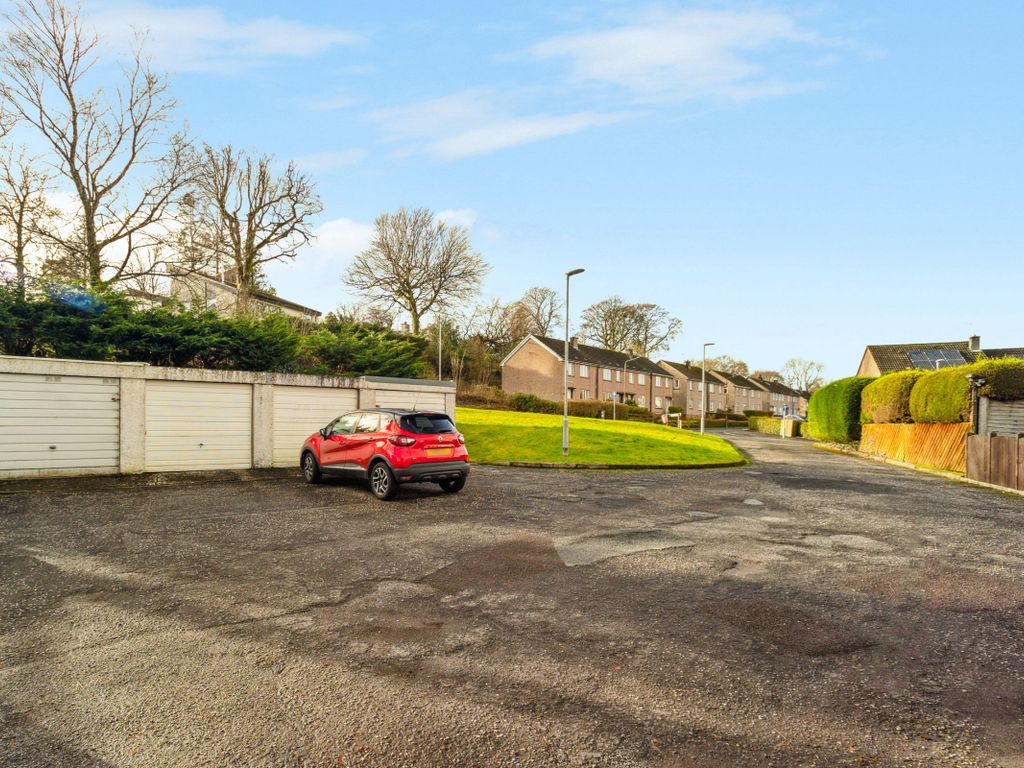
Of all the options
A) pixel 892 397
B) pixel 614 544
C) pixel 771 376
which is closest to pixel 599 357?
pixel 892 397

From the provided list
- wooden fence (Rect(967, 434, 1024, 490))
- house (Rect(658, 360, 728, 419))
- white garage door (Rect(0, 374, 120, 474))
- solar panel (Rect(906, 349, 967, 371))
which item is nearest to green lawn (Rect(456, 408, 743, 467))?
wooden fence (Rect(967, 434, 1024, 490))

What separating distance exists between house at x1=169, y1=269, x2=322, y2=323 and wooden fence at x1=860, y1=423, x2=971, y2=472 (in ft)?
79.0

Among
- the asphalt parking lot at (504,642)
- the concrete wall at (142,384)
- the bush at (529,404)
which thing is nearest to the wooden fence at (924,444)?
the asphalt parking lot at (504,642)

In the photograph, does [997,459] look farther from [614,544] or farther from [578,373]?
[578,373]

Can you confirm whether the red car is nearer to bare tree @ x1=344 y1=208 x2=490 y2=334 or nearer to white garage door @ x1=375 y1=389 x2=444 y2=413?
white garage door @ x1=375 y1=389 x2=444 y2=413

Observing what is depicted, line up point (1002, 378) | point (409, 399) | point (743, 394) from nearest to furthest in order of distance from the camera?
point (1002, 378)
point (409, 399)
point (743, 394)

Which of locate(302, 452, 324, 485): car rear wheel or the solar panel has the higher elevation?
the solar panel

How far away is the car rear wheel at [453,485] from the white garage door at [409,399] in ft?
19.5

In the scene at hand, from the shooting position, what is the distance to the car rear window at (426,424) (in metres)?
11.8

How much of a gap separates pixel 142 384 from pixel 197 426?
5.40ft

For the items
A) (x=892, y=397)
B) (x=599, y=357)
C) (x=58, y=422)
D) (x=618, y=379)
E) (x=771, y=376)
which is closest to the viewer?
(x=58, y=422)

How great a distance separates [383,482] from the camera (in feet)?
38.4

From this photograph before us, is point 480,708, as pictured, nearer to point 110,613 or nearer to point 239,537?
point 110,613

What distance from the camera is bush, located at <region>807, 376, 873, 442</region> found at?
3091 cm
